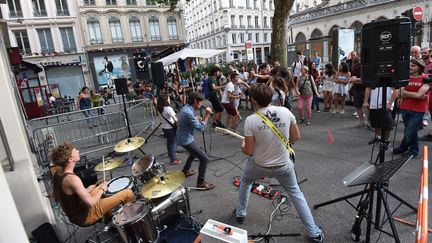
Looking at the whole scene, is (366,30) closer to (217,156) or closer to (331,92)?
(217,156)

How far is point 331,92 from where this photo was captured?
9.27m

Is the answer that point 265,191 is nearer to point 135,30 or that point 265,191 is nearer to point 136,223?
point 136,223

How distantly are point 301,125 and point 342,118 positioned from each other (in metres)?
1.52

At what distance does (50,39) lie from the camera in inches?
1104

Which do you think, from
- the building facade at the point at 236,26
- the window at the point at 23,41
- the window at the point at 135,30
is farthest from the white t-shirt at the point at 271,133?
the building facade at the point at 236,26

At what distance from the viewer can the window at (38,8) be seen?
26969 mm

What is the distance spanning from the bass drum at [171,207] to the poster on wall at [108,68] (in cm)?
2920

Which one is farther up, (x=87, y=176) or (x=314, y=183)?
(x=87, y=176)

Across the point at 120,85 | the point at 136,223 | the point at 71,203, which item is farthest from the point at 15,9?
A: the point at 136,223

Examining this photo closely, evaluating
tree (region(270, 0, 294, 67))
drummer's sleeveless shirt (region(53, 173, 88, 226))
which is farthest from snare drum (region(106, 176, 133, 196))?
tree (region(270, 0, 294, 67))

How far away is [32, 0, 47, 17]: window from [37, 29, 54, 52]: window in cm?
171

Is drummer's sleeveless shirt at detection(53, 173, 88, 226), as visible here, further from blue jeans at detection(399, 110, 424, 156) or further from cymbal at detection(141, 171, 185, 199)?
blue jeans at detection(399, 110, 424, 156)

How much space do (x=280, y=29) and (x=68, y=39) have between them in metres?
26.9

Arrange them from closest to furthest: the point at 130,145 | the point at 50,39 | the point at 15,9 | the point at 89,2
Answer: the point at 130,145, the point at 15,9, the point at 50,39, the point at 89,2
